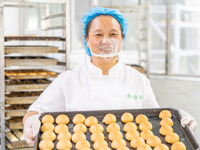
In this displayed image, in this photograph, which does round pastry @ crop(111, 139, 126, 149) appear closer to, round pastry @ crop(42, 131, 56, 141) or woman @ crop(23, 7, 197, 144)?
round pastry @ crop(42, 131, 56, 141)

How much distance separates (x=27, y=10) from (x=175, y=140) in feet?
23.1

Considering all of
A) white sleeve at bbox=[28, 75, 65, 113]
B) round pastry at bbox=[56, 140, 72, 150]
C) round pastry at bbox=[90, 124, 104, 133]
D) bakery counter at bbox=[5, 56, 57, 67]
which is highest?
bakery counter at bbox=[5, 56, 57, 67]

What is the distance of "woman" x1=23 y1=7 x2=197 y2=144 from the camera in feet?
5.92

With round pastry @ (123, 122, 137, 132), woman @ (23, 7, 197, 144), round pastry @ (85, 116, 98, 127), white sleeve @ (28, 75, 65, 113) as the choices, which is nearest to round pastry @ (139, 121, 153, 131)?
round pastry @ (123, 122, 137, 132)

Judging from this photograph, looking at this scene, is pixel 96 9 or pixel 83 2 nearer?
pixel 96 9

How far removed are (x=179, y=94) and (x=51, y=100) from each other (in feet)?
13.7

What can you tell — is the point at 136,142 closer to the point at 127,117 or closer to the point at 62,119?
the point at 127,117

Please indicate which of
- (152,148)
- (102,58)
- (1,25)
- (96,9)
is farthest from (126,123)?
(1,25)

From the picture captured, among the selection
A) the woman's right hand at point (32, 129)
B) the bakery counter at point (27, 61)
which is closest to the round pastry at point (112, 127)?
the woman's right hand at point (32, 129)

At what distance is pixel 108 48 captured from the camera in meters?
1.76

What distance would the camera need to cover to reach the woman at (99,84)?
1.80m

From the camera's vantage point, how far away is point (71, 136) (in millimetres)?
1473

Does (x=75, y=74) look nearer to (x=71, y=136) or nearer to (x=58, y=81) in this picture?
(x=58, y=81)

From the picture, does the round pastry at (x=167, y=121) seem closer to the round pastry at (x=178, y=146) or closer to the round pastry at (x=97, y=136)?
the round pastry at (x=178, y=146)
